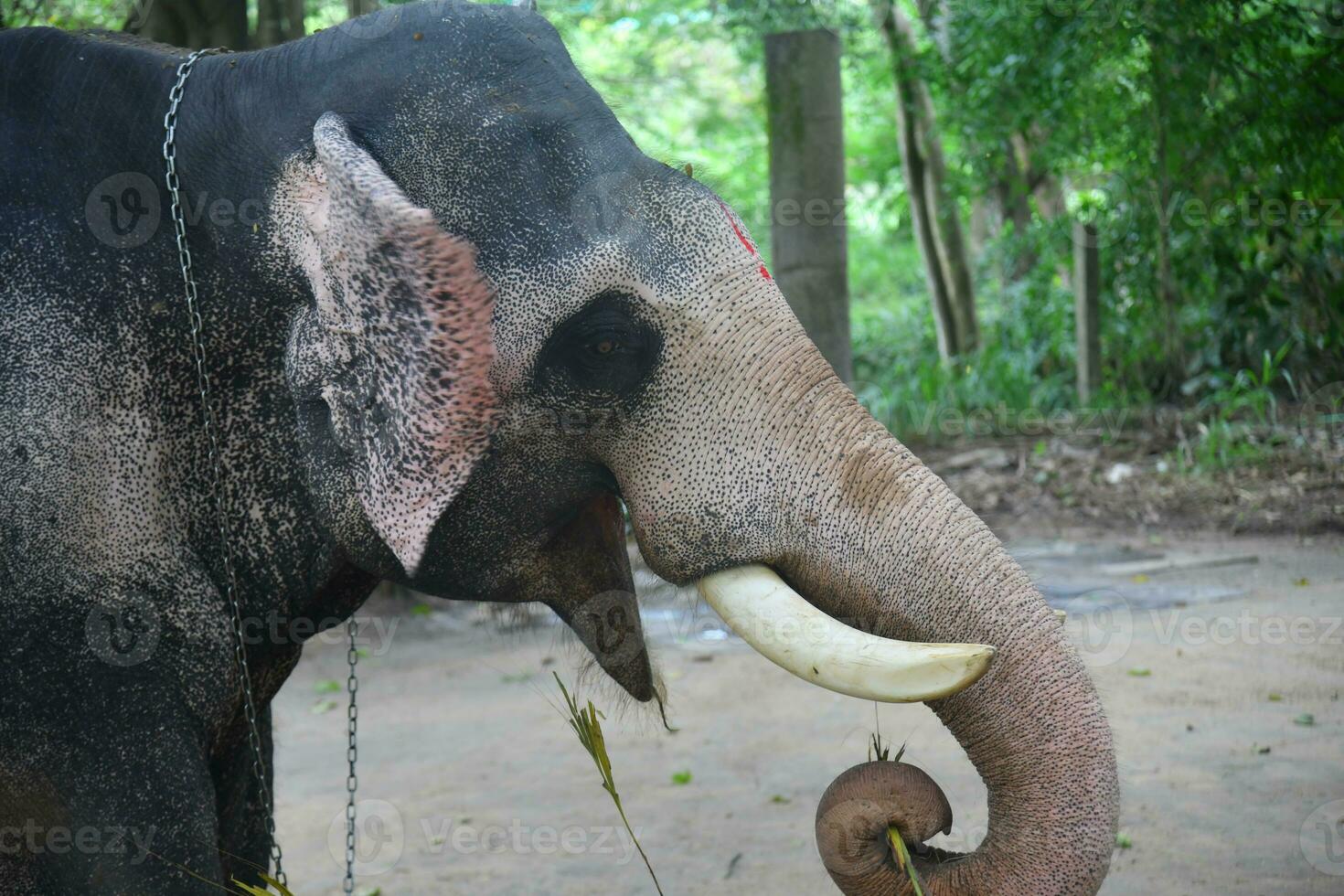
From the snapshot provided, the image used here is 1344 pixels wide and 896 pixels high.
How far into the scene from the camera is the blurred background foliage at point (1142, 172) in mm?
7586

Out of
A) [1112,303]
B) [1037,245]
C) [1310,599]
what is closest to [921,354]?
[1037,245]

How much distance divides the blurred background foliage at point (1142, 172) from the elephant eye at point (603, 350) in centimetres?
393

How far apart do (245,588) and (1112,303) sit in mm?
8352

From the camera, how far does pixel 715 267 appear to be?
2.16 metres

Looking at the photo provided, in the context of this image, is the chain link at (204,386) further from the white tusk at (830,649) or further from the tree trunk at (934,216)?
the tree trunk at (934,216)

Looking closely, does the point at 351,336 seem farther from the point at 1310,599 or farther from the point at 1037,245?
the point at 1037,245

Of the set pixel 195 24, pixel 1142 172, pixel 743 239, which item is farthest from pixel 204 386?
pixel 1142 172

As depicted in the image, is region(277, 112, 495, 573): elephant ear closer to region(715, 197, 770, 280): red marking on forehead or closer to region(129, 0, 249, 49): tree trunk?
region(715, 197, 770, 280): red marking on forehead

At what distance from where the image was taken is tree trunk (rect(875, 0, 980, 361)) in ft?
35.1

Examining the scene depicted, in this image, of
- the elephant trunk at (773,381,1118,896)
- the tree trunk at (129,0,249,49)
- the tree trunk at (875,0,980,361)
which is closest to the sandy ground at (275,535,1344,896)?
the elephant trunk at (773,381,1118,896)

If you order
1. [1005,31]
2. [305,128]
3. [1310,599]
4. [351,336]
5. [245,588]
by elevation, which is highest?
[1005,31]

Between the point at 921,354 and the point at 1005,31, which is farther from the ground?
the point at 1005,31

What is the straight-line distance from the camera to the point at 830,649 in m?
A: 1.94

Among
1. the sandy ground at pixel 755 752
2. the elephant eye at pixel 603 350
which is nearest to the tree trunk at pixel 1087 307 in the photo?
the sandy ground at pixel 755 752
